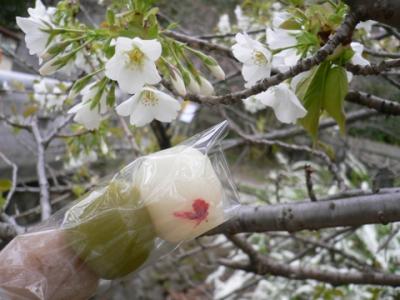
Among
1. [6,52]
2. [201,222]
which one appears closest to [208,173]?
[201,222]

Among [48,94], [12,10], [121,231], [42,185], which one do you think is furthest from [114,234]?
→ [48,94]

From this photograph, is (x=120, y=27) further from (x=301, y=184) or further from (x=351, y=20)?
(x=301, y=184)

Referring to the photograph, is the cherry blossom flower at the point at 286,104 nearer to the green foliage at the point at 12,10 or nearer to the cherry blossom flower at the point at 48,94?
the green foliage at the point at 12,10

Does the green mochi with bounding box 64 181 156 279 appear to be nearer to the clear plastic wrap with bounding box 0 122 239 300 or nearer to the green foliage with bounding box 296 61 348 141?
the clear plastic wrap with bounding box 0 122 239 300

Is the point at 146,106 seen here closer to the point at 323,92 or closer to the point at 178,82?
the point at 178,82

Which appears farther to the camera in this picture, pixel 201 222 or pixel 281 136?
pixel 281 136

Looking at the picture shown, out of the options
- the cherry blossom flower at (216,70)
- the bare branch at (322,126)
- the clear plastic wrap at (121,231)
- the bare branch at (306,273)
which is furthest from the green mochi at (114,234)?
the bare branch at (322,126)
